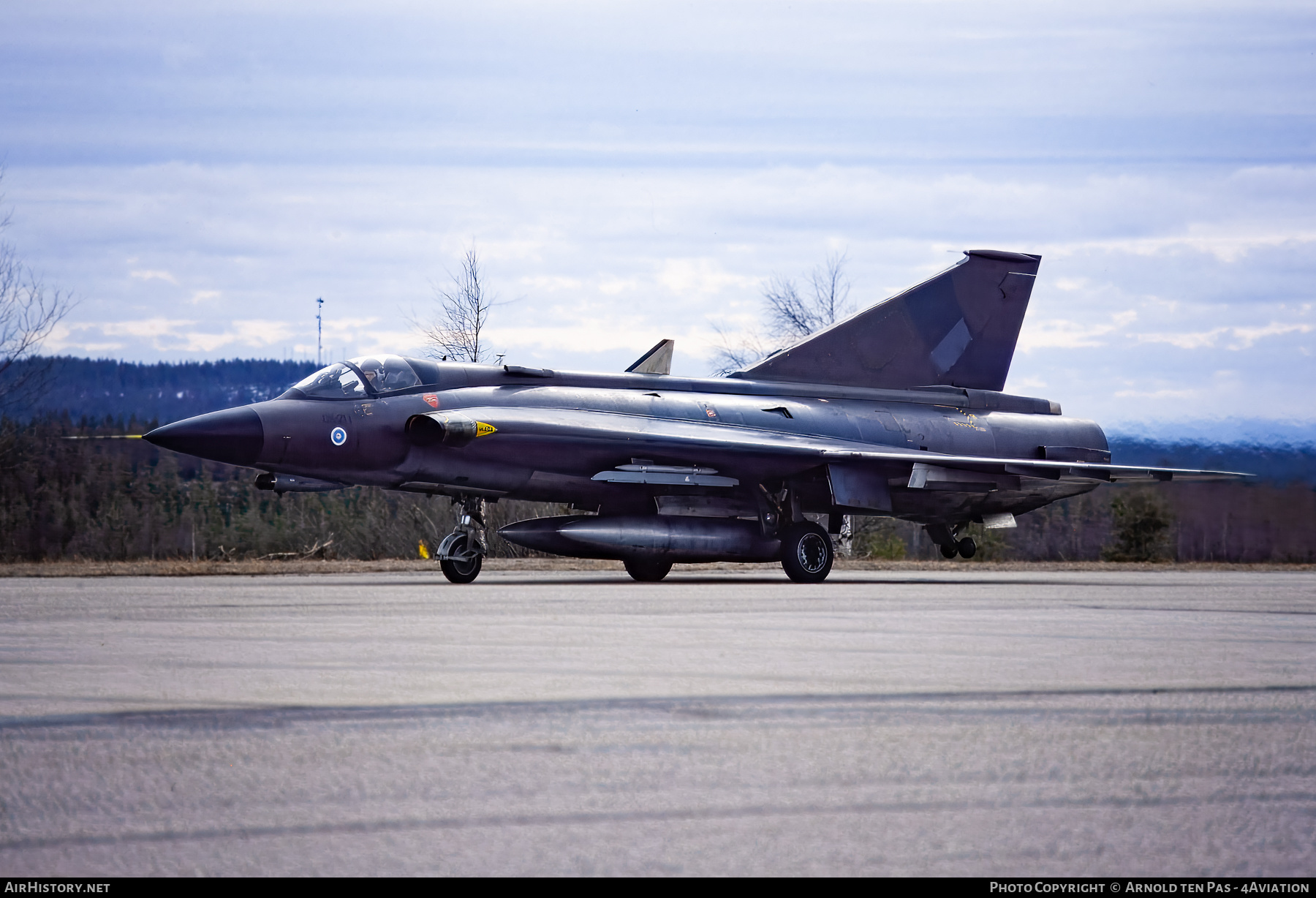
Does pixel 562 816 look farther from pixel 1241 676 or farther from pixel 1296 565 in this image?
pixel 1296 565

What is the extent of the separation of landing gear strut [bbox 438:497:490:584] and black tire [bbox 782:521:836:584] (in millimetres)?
4544

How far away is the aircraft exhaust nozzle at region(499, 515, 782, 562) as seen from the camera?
59.6 ft

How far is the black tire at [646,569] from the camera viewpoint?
65.5 feet

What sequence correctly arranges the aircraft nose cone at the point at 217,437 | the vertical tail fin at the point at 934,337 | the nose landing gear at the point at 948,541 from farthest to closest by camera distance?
the nose landing gear at the point at 948,541, the vertical tail fin at the point at 934,337, the aircraft nose cone at the point at 217,437

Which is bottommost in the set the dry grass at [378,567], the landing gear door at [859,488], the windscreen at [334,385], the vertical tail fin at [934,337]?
the dry grass at [378,567]

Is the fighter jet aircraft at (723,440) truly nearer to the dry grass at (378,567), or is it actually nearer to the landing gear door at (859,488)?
the landing gear door at (859,488)

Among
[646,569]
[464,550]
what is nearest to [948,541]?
[646,569]

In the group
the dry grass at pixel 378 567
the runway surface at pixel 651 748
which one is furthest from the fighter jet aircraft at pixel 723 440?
the runway surface at pixel 651 748

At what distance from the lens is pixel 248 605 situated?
1283 cm

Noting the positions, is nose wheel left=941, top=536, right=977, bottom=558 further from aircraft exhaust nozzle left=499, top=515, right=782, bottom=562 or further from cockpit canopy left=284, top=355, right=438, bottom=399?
cockpit canopy left=284, top=355, right=438, bottom=399

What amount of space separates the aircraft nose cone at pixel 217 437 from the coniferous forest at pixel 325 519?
165cm

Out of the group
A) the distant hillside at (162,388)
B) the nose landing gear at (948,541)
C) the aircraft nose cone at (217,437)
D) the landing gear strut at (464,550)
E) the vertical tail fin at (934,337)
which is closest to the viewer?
the aircraft nose cone at (217,437)

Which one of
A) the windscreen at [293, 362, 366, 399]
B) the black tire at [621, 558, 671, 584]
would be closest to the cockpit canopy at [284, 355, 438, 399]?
the windscreen at [293, 362, 366, 399]

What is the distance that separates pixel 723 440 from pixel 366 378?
5228 mm
